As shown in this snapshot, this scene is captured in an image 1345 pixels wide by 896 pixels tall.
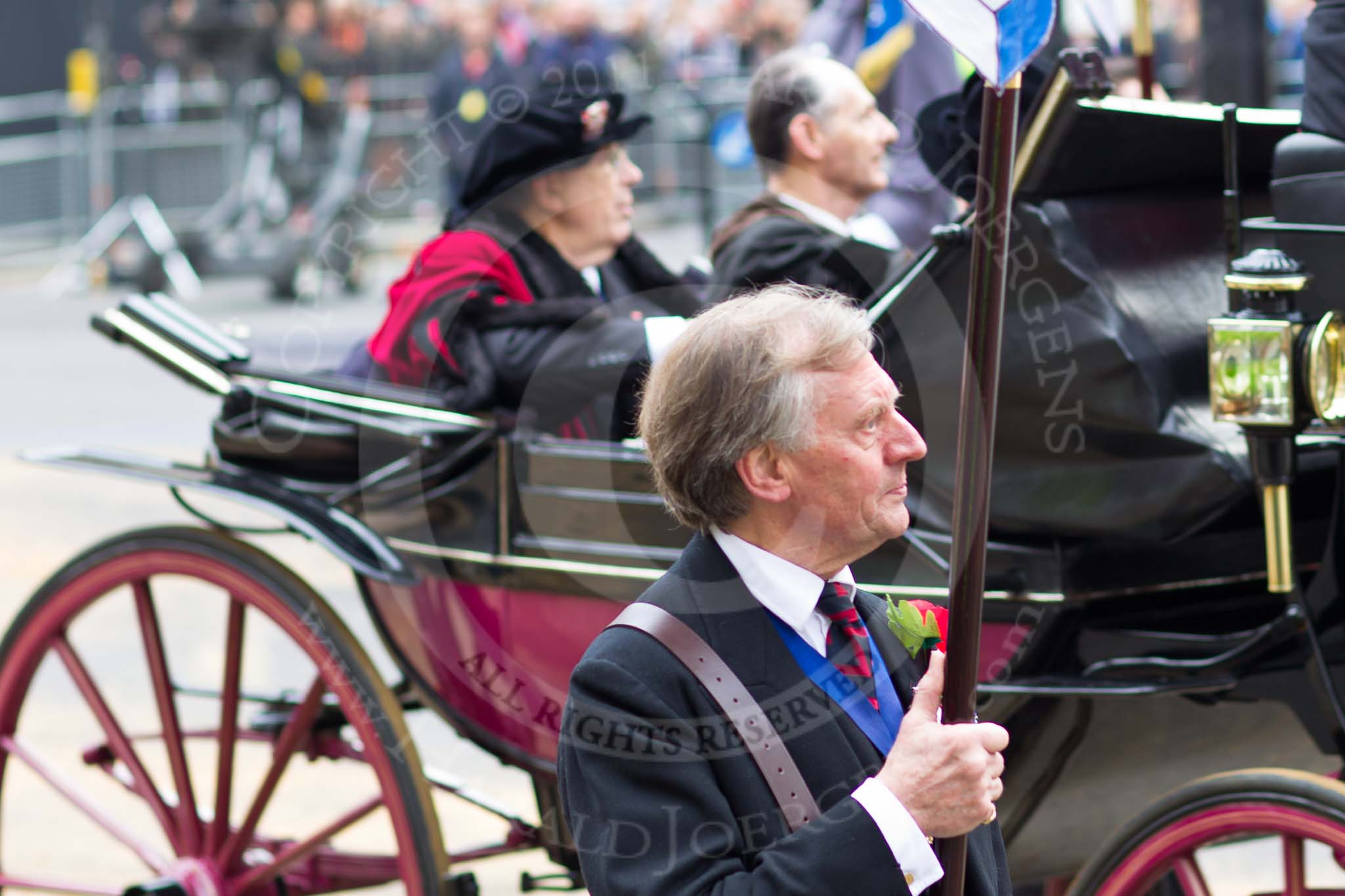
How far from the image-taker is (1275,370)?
2338 millimetres

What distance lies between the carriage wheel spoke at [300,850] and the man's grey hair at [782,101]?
1.55 meters

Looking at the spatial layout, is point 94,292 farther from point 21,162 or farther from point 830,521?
point 830,521

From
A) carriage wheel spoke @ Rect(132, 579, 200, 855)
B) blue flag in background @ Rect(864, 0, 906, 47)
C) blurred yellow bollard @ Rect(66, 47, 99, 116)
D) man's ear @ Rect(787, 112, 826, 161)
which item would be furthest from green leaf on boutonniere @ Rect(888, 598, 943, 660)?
blurred yellow bollard @ Rect(66, 47, 99, 116)

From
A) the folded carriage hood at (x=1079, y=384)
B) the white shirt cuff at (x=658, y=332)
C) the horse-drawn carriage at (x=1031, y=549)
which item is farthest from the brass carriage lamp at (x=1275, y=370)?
the white shirt cuff at (x=658, y=332)

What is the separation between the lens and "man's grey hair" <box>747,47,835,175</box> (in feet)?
12.4

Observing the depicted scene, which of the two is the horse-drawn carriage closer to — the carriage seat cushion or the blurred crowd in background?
the carriage seat cushion

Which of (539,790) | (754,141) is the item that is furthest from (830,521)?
(754,141)

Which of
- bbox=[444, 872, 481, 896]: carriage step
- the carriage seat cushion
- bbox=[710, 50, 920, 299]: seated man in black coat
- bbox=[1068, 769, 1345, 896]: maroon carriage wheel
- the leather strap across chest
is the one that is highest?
bbox=[710, 50, 920, 299]: seated man in black coat

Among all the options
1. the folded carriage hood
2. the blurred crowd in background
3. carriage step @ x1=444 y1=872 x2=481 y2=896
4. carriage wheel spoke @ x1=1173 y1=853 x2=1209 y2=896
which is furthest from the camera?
the blurred crowd in background

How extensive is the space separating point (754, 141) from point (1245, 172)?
53.7 inches

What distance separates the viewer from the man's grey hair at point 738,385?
5.79 feet

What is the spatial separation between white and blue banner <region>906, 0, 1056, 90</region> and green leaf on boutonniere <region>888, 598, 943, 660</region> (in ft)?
1.91

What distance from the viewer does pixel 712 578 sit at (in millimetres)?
1812

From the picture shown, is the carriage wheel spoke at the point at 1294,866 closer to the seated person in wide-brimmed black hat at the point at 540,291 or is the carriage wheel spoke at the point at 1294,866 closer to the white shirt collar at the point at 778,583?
the white shirt collar at the point at 778,583
